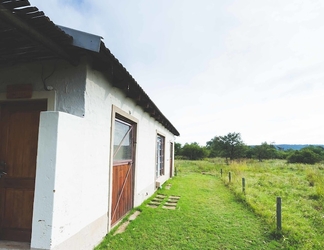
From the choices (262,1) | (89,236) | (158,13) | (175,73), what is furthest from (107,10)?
(89,236)

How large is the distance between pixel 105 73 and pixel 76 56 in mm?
725

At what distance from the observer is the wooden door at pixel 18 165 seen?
9.36 feet

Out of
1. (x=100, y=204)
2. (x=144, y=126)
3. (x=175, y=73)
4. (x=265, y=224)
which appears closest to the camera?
(x=100, y=204)

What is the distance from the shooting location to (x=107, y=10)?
17.0 feet

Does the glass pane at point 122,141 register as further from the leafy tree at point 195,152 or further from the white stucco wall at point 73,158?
the leafy tree at point 195,152

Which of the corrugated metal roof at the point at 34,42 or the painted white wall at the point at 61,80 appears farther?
the painted white wall at the point at 61,80

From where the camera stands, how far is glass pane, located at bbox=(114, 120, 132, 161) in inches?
169

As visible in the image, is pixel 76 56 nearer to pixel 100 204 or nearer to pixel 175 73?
pixel 100 204

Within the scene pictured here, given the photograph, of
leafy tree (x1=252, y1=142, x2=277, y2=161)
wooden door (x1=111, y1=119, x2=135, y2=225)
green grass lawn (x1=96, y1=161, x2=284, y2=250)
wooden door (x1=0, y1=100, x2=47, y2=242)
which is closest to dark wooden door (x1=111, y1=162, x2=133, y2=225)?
wooden door (x1=111, y1=119, x2=135, y2=225)

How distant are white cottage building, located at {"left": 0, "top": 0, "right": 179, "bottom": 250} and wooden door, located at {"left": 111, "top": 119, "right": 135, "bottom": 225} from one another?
4.8 inches

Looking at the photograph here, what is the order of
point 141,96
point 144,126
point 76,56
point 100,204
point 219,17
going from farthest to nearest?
point 144,126, point 219,17, point 141,96, point 100,204, point 76,56

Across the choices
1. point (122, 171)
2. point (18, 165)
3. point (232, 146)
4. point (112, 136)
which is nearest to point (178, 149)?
point (232, 146)

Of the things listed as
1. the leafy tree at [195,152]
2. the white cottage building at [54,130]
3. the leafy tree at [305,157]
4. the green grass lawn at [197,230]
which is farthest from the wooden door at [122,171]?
the leafy tree at [305,157]

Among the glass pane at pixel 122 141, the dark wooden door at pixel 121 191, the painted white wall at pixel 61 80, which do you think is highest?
the painted white wall at pixel 61 80
